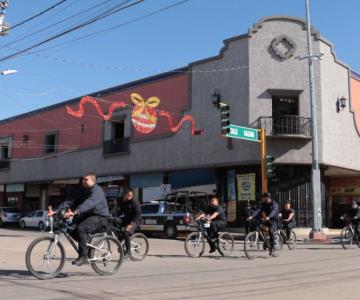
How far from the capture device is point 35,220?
36.2 metres

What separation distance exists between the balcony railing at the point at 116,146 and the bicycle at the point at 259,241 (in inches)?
811

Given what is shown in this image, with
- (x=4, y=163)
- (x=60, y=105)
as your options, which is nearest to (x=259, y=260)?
(x=60, y=105)

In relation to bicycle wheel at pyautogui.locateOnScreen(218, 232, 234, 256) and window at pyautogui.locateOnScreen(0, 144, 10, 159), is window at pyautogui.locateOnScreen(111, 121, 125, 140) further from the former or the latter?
bicycle wheel at pyautogui.locateOnScreen(218, 232, 234, 256)

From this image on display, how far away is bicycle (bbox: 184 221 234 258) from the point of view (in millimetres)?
14453

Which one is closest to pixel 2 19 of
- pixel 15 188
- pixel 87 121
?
pixel 87 121

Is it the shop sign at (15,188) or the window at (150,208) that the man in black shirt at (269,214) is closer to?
the window at (150,208)

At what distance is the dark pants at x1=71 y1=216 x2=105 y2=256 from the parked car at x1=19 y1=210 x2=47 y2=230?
25785 millimetres

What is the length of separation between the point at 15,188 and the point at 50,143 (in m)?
6.50

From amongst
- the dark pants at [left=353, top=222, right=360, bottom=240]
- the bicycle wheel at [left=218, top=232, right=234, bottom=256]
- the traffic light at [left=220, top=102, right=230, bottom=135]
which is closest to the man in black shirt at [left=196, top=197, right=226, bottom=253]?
the bicycle wheel at [left=218, top=232, right=234, bottom=256]

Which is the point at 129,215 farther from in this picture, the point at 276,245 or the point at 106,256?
the point at 276,245

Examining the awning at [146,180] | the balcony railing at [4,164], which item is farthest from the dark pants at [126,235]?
the balcony railing at [4,164]

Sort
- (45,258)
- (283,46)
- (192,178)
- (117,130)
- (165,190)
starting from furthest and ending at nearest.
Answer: (117,130)
(165,190)
(192,178)
(283,46)
(45,258)

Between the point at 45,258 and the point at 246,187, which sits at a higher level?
the point at 246,187

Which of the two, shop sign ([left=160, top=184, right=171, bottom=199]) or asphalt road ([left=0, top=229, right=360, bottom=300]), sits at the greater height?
shop sign ([left=160, top=184, right=171, bottom=199])
